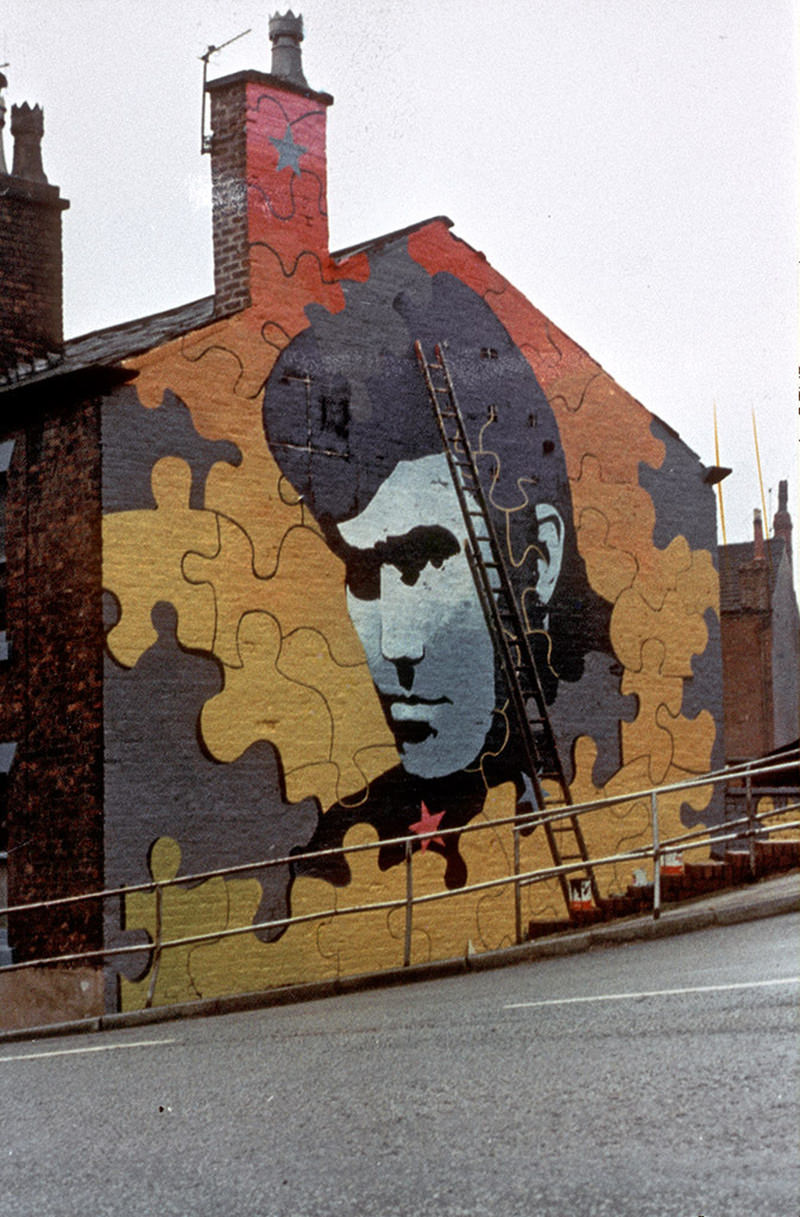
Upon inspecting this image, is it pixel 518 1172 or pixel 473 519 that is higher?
pixel 473 519

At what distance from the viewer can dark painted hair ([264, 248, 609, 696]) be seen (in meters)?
17.2

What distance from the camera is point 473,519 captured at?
720 inches

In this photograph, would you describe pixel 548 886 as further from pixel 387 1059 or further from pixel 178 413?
pixel 387 1059

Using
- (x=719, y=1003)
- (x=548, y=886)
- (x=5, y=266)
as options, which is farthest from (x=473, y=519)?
(x=719, y=1003)

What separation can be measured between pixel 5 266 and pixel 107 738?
20.2 feet

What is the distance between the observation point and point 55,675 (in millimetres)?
15977

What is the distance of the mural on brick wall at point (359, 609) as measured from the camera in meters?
15.8

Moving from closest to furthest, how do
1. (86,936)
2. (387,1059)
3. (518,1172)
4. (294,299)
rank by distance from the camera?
(518,1172)
(387,1059)
(86,936)
(294,299)

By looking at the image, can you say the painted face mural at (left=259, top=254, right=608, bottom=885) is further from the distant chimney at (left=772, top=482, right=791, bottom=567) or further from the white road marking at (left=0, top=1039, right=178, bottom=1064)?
the distant chimney at (left=772, top=482, right=791, bottom=567)

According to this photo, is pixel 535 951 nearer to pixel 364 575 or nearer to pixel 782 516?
pixel 364 575

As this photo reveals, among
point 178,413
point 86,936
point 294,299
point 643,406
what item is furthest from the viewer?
point 643,406

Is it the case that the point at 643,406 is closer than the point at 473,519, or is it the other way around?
the point at 473,519

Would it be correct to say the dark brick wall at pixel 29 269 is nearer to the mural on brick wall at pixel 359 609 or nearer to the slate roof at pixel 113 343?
the slate roof at pixel 113 343

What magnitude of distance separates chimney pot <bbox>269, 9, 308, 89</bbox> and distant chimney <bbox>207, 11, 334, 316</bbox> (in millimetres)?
393
